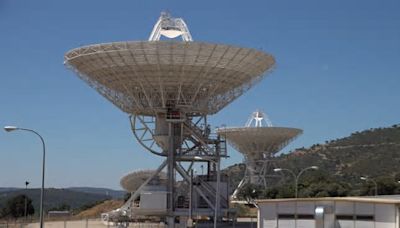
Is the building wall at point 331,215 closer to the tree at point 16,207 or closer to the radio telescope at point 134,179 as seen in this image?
the radio telescope at point 134,179

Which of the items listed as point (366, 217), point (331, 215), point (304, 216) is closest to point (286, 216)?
point (304, 216)

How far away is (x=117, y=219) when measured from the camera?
7912cm

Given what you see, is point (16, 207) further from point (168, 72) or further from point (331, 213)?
point (331, 213)

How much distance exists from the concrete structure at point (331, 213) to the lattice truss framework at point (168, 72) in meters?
26.1

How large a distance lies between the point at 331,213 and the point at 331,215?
110mm

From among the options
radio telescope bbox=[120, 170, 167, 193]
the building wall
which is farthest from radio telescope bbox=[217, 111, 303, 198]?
the building wall

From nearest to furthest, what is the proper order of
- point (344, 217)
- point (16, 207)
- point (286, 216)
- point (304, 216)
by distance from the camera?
point (344, 217) → point (304, 216) → point (286, 216) → point (16, 207)

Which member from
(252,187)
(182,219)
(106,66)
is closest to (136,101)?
(106,66)

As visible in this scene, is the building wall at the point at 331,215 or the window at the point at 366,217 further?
the window at the point at 366,217

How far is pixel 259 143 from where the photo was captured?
12250 centimetres

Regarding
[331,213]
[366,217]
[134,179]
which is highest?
[134,179]

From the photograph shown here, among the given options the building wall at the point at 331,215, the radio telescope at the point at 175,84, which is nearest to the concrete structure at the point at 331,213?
the building wall at the point at 331,215

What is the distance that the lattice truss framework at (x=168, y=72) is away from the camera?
66.2m

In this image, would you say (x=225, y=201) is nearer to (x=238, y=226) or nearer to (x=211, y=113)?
(x=238, y=226)
